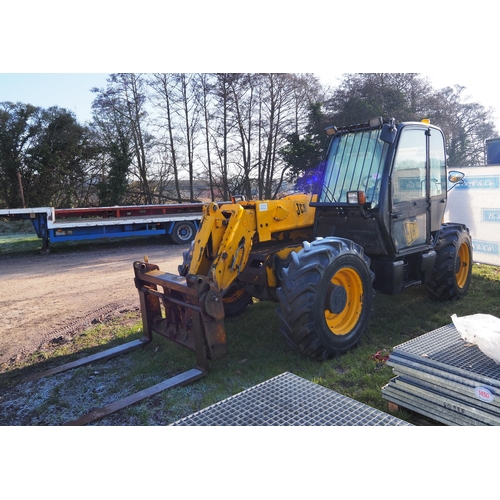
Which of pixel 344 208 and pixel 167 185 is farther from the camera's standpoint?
pixel 167 185

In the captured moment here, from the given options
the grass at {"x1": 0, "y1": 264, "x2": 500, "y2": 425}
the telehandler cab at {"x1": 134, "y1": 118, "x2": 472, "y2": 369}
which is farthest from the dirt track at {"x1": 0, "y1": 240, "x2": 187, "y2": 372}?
the telehandler cab at {"x1": 134, "y1": 118, "x2": 472, "y2": 369}

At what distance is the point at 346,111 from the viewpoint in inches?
797

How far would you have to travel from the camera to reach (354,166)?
5312 millimetres

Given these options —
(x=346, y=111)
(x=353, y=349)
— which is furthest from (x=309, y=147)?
(x=353, y=349)

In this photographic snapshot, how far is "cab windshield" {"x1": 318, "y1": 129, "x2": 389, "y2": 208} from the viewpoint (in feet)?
16.6

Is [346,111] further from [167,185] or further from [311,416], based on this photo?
[311,416]

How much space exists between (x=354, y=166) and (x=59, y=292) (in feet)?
19.5

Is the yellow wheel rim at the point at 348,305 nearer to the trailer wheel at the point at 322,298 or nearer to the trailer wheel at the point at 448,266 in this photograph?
the trailer wheel at the point at 322,298

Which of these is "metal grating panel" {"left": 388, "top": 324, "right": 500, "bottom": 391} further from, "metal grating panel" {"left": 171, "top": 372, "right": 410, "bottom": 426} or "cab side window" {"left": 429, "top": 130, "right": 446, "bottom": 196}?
"cab side window" {"left": 429, "top": 130, "right": 446, "bottom": 196}

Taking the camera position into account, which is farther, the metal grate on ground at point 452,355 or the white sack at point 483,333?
the white sack at point 483,333

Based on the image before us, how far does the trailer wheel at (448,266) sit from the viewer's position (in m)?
6.06

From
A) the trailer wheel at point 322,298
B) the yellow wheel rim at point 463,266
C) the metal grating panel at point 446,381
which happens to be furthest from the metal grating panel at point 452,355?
the yellow wheel rim at point 463,266

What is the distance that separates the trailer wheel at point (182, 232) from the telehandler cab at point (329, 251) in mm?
9566

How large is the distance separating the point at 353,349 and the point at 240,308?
5.87 feet
